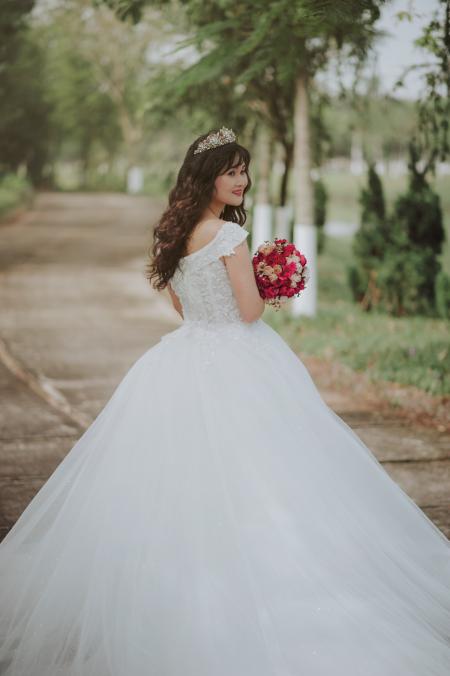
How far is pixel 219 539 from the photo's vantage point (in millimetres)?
3412

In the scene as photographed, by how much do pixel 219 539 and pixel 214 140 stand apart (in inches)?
70.6

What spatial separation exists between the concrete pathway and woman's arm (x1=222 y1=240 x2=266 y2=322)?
1994 millimetres

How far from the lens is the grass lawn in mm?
8453

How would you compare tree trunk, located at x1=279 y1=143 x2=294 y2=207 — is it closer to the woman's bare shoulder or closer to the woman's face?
the woman's face

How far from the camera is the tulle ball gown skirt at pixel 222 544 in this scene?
3.16 m

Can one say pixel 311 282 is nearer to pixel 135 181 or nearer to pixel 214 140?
pixel 214 140

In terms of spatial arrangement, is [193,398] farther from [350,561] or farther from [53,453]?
[53,453]

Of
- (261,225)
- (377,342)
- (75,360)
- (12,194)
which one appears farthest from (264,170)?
(12,194)

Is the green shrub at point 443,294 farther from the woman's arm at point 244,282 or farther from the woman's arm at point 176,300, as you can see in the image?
the woman's arm at point 244,282

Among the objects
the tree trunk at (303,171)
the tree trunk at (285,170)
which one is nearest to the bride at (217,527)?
the tree trunk at (303,171)

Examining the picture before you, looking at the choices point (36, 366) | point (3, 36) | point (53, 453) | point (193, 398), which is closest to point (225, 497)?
point (193, 398)

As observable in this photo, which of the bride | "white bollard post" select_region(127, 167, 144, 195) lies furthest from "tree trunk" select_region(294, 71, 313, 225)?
"white bollard post" select_region(127, 167, 144, 195)

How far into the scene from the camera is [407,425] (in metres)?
7.17

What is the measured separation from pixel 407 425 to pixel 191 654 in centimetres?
445
